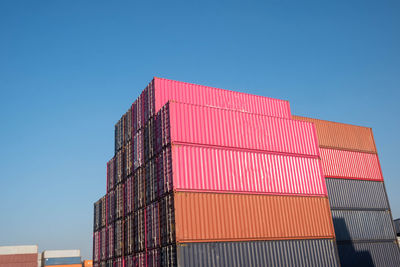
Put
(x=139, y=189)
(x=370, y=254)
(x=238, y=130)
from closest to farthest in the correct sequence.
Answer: (x=238, y=130) < (x=139, y=189) < (x=370, y=254)

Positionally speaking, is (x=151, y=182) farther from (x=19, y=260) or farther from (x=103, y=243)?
(x=19, y=260)

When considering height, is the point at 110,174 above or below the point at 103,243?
above

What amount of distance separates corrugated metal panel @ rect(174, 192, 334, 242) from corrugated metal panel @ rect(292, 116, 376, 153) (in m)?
9.53

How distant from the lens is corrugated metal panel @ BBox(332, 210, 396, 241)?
3045 centimetres

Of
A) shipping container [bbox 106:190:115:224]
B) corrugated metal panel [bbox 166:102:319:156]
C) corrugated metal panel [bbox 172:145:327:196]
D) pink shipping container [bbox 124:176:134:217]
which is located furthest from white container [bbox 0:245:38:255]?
corrugated metal panel [bbox 172:145:327:196]

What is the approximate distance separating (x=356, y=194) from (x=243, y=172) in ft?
48.7

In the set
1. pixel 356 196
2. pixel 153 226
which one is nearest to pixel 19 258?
pixel 153 226

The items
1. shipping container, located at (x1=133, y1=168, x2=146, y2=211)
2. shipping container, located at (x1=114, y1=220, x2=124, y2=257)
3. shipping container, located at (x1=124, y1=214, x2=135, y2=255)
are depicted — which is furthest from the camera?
shipping container, located at (x1=114, y1=220, x2=124, y2=257)

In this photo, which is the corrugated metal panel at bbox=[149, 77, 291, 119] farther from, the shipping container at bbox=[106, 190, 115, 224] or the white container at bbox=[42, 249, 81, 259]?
the white container at bbox=[42, 249, 81, 259]

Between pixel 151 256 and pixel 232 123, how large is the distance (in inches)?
425

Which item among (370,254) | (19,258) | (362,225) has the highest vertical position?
(19,258)

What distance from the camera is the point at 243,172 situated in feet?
80.4

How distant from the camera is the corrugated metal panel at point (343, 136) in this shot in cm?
3441

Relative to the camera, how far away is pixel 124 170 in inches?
1235
